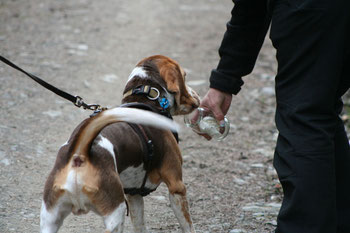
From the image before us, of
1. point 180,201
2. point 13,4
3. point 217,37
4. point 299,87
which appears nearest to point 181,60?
point 217,37

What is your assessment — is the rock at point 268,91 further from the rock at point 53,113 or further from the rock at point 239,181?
the rock at point 53,113

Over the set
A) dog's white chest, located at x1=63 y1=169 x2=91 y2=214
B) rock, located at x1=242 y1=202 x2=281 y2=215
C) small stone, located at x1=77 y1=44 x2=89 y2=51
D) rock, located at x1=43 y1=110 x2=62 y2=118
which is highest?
dog's white chest, located at x1=63 y1=169 x2=91 y2=214

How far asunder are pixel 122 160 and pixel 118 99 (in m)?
3.71

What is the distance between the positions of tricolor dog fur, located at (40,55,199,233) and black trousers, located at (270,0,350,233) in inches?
27.7

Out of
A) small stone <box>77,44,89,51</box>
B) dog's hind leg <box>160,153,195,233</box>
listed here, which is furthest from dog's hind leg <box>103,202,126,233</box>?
small stone <box>77,44,89,51</box>

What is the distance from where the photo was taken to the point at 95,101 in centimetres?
666

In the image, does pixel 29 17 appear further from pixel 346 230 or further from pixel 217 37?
pixel 346 230

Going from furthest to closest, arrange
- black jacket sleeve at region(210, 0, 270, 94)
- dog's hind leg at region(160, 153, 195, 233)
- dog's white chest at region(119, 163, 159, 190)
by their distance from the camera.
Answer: dog's hind leg at region(160, 153, 195, 233)
black jacket sleeve at region(210, 0, 270, 94)
dog's white chest at region(119, 163, 159, 190)

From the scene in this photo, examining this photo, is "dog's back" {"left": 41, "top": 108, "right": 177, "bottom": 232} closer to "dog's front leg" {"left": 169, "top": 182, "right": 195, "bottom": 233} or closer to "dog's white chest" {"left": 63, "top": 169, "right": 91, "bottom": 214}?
"dog's white chest" {"left": 63, "top": 169, "right": 91, "bottom": 214}

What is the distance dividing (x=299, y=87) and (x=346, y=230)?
112 cm

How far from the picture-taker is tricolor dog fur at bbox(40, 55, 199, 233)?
112 inches

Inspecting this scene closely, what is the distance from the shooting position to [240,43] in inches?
142

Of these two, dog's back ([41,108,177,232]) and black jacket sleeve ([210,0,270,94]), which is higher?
black jacket sleeve ([210,0,270,94])

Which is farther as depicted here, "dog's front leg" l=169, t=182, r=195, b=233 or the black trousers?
"dog's front leg" l=169, t=182, r=195, b=233
